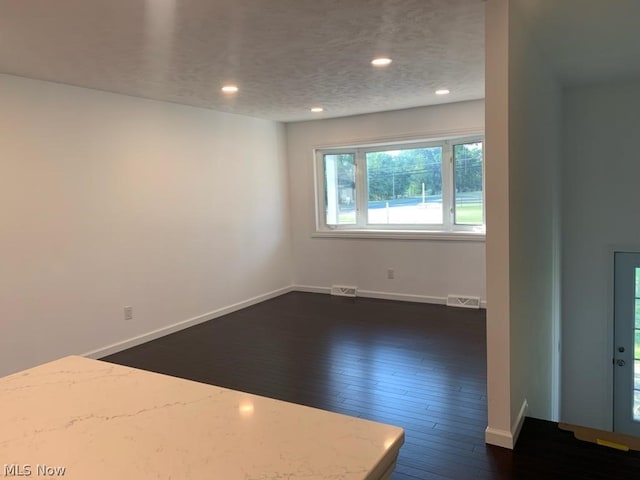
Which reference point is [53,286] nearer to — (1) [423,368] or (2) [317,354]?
(2) [317,354]

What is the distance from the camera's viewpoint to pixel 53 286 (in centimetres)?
389

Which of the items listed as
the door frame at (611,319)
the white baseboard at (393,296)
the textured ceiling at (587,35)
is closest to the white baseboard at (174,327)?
the white baseboard at (393,296)

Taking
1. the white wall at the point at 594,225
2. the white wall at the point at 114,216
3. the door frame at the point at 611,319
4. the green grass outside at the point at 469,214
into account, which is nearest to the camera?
the white wall at the point at 114,216

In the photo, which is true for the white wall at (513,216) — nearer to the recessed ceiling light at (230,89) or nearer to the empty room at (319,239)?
the empty room at (319,239)

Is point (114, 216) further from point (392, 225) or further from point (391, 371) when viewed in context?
point (392, 225)

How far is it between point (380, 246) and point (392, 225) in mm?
337

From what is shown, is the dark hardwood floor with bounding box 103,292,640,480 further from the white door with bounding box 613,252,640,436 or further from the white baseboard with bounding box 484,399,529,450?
the white door with bounding box 613,252,640,436

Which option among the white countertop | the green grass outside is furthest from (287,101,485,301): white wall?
the white countertop

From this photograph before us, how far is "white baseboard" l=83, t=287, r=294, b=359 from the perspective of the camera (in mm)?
4293

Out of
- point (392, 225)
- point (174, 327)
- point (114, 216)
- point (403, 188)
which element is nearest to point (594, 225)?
point (403, 188)

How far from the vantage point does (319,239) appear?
655 centimetres

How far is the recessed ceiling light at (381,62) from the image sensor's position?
343 cm

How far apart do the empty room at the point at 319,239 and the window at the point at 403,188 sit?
0.10 ft

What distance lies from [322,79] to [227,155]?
2.00 m
